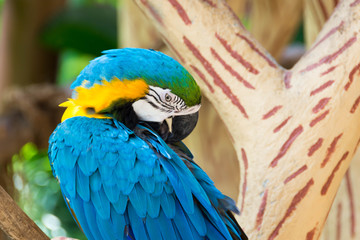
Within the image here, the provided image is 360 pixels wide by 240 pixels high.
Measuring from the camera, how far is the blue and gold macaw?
0.71 meters

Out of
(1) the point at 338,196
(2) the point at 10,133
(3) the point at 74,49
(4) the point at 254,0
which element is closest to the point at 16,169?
(2) the point at 10,133

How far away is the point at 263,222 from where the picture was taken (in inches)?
30.7

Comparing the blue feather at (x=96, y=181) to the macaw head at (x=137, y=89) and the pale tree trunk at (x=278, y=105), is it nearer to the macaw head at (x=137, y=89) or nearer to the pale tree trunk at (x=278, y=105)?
the macaw head at (x=137, y=89)

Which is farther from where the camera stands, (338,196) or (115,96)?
(338,196)

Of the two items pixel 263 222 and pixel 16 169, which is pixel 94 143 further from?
pixel 16 169

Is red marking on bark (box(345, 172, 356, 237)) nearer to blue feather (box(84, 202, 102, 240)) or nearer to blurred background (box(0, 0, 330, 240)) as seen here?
blurred background (box(0, 0, 330, 240))

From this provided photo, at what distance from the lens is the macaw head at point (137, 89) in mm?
714

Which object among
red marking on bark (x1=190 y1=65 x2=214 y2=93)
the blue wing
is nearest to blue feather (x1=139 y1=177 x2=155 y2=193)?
the blue wing

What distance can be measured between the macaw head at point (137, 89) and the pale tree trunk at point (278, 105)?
0.10 metres

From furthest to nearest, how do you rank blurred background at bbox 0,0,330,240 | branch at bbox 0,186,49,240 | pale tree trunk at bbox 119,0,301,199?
blurred background at bbox 0,0,330,240 < pale tree trunk at bbox 119,0,301,199 < branch at bbox 0,186,49,240

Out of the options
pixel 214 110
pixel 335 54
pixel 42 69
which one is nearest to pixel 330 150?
pixel 335 54

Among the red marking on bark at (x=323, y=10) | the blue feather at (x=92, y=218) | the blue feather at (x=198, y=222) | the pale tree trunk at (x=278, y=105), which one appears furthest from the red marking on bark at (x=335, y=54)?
the blue feather at (x=92, y=218)

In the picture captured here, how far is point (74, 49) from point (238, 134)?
1.61 m

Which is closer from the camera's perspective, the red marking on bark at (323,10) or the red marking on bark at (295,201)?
the red marking on bark at (295,201)
